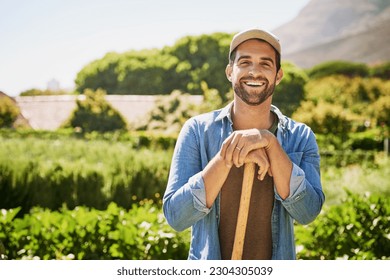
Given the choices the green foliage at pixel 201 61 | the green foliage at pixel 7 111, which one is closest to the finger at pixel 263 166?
the green foliage at pixel 7 111

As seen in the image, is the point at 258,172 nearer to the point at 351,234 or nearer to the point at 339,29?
the point at 351,234

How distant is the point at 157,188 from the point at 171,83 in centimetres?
119

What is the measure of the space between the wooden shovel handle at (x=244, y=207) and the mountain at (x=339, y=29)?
2.38 metres

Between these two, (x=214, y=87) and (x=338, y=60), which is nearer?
(x=214, y=87)

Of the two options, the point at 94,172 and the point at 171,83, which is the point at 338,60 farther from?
the point at 94,172

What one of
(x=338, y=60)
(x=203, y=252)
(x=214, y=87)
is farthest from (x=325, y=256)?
(x=338, y=60)

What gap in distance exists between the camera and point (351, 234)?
306 centimetres

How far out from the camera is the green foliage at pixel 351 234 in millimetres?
3053

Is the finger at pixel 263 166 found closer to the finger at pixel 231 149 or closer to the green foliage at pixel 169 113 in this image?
the finger at pixel 231 149

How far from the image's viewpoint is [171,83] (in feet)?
18.9

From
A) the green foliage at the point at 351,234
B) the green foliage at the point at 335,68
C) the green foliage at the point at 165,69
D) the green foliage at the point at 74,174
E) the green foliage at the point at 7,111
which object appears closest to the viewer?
the green foliage at the point at 351,234

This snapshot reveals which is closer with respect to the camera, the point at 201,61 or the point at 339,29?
the point at 339,29

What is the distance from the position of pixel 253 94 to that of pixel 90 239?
174 cm

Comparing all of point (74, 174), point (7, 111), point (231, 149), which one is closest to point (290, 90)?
point (74, 174)
